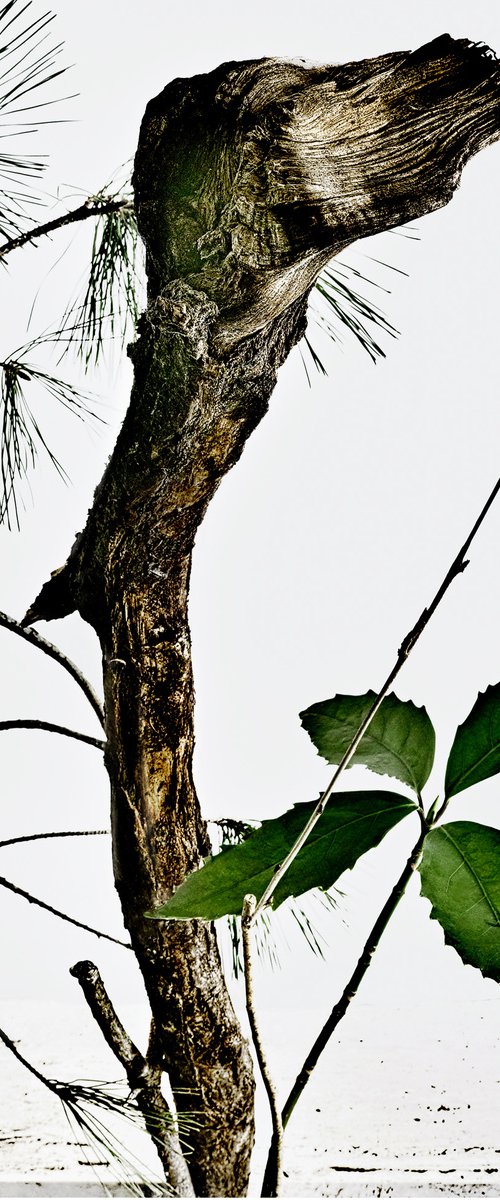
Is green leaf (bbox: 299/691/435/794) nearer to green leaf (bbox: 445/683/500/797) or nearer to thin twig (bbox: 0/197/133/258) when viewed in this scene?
green leaf (bbox: 445/683/500/797)

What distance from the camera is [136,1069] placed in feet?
2.31

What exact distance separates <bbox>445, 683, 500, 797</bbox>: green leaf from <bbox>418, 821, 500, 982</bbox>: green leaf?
0.01m

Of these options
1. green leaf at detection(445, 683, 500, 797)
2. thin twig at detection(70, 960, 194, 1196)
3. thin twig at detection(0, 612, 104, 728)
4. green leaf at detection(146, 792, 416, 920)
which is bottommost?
thin twig at detection(70, 960, 194, 1196)

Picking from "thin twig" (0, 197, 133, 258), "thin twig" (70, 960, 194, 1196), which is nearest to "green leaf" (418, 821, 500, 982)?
"thin twig" (70, 960, 194, 1196)

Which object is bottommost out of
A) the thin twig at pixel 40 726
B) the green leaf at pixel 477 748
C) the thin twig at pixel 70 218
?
the green leaf at pixel 477 748

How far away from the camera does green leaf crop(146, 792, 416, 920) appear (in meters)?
0.29

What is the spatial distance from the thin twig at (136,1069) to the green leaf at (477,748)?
1.55 feet

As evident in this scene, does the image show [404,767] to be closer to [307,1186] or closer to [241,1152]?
[241,1152]

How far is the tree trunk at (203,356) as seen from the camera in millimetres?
506

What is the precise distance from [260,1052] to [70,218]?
0.69 meters

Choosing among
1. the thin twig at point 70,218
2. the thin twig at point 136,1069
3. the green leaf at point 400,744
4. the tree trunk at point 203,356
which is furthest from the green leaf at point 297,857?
the thin twig at point 70,218

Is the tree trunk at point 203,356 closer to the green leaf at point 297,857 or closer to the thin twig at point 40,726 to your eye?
the thin twig at point 40,726

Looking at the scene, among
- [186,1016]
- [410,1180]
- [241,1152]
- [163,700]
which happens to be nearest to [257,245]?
[163,700]

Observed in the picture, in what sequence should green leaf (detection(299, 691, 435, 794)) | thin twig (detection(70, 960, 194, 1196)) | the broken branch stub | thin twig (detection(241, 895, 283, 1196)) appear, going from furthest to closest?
1. thin twig (detection(70, 960, 194, 1196))
2. the broken branch stub
3. green leaf (detection(299, 691, 435, 794))
4. thin twig (detection(241, 895, 283, 1196))
